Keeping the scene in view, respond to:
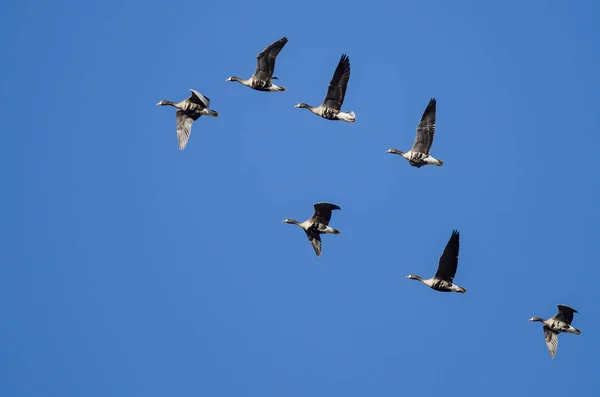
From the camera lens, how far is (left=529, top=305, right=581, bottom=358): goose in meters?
58.9

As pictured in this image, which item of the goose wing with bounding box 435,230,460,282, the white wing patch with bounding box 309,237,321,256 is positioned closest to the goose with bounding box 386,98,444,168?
the goose wing with bounding box 435,230,460,282

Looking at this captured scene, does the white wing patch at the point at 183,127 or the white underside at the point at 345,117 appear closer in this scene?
the white wing patch at the point at 183,127

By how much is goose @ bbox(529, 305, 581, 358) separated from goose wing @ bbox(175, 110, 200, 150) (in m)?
18.6

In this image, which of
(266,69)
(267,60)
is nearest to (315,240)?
(266,69)

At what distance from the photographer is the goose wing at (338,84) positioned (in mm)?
57000

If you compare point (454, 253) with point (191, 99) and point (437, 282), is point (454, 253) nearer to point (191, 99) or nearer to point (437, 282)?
point (437, 282)

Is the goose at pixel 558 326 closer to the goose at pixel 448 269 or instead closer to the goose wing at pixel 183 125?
the goose at pixel 448 269

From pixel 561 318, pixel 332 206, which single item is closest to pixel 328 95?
pixel 332 206

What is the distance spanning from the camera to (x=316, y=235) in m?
59.7

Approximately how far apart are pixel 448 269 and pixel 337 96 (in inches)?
367

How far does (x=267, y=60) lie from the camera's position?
58469 mm

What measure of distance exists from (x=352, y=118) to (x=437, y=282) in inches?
335

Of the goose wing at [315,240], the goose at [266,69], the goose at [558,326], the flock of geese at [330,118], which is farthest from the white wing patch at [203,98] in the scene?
the goose at [558,326]

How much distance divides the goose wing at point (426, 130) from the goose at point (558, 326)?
9.55 meters
